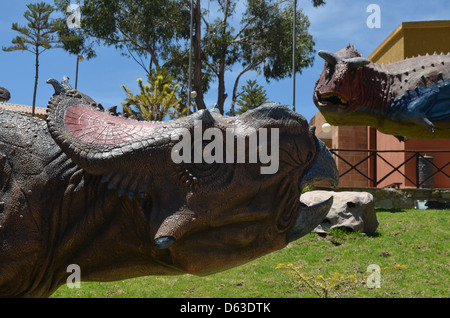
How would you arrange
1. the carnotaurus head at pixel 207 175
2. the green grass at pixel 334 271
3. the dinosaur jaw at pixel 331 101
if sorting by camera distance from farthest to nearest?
the green grass at pixel 334 271, the dinosaur jaw at pixel 331 101, the carnotaurus head at pixel 207 175

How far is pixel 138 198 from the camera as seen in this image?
57.1 inches

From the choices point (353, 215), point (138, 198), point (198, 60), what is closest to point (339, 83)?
point (138, 198)

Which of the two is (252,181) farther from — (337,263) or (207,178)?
(337,263)

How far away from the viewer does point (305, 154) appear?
1.54 m

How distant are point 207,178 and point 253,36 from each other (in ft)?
102

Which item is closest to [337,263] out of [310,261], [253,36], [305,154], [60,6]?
[310,261]

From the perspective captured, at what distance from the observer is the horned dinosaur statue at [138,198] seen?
1.43 meters


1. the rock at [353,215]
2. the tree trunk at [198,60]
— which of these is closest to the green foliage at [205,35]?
the tree trunk at [198,60]

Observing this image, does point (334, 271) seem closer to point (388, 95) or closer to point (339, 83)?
point (388, 95)

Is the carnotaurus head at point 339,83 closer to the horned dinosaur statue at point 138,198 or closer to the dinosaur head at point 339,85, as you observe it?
the dinosaur head at point 339,85
